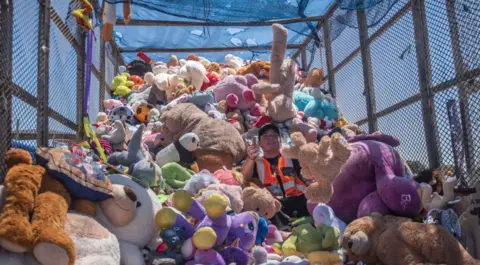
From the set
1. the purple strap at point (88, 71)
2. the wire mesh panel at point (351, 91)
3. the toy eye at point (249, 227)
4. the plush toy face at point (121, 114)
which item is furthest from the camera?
the plush toy face at point (121, 114)

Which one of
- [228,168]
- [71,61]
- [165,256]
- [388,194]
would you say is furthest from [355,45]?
[165,256]

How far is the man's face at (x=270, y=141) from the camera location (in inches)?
146

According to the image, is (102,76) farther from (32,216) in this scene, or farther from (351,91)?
(32,216)

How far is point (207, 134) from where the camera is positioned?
12.4ft

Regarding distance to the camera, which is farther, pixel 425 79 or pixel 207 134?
pixel 207 134

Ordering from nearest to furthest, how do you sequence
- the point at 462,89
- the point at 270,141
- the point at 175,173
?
the point at 462,89
the point at 175,173
the point at 270,141

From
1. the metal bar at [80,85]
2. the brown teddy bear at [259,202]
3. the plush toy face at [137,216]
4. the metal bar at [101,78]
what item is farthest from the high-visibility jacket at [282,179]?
the metal bar at [101,78]

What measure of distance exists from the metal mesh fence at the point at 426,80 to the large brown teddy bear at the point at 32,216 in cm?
206

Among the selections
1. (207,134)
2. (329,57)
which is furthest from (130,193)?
(329,57)

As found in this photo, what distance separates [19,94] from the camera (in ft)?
7.49

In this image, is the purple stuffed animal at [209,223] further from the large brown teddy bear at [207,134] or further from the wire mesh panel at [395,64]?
the wire mesh panel at [395,64]

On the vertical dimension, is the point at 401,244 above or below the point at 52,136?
below

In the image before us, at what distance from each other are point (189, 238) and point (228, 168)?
1425 mm

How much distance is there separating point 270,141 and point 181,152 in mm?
746
